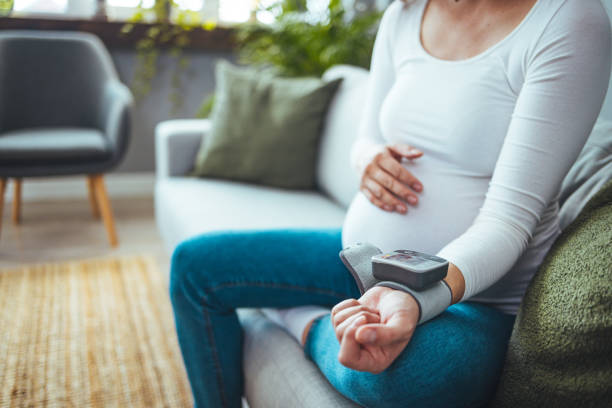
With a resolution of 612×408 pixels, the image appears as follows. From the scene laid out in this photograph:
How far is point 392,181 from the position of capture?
83 cm

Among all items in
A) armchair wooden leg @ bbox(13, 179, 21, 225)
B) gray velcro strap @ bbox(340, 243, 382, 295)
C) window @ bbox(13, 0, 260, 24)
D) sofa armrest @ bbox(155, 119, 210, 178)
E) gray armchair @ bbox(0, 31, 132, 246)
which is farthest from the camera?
window @ bbox(13, 0, 260, 24)

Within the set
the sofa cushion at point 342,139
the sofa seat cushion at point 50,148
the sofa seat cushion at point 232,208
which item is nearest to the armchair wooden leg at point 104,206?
the sofa seat cushion at point 50,148

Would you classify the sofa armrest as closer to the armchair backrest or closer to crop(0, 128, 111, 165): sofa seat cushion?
crop(0, 128, 111, 165): sofa seat cushion

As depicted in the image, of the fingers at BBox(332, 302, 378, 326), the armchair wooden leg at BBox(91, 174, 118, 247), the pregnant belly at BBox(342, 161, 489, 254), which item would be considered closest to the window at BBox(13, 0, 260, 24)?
the armchair wooden leg at BBox(91, 174, 118, 247)

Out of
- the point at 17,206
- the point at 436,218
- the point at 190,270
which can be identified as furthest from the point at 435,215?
the point at 17,206

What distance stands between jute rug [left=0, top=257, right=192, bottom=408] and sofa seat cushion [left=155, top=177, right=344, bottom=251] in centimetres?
25

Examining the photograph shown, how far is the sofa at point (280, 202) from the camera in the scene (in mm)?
836

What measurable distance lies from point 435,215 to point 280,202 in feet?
2.76

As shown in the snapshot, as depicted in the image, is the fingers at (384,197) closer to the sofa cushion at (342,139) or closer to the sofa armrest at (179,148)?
the sofa cushion at (342,139)

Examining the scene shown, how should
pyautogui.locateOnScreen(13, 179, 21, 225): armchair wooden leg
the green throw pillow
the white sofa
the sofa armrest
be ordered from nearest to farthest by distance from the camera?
the white sofa
the green throw pillow
the sofa armrest
pyautogui.locateOnScreen(13, 179, 21, 225): armchair wooden leg

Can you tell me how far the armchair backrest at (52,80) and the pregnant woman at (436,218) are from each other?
6.30 feet

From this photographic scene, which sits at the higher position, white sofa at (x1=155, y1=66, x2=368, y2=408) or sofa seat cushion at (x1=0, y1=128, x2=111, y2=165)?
white sofa at (x1=155, y1=66, x2=368, y2=408)

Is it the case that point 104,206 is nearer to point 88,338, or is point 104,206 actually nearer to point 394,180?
point 88,338

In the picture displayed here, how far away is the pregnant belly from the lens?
0.78 meters
